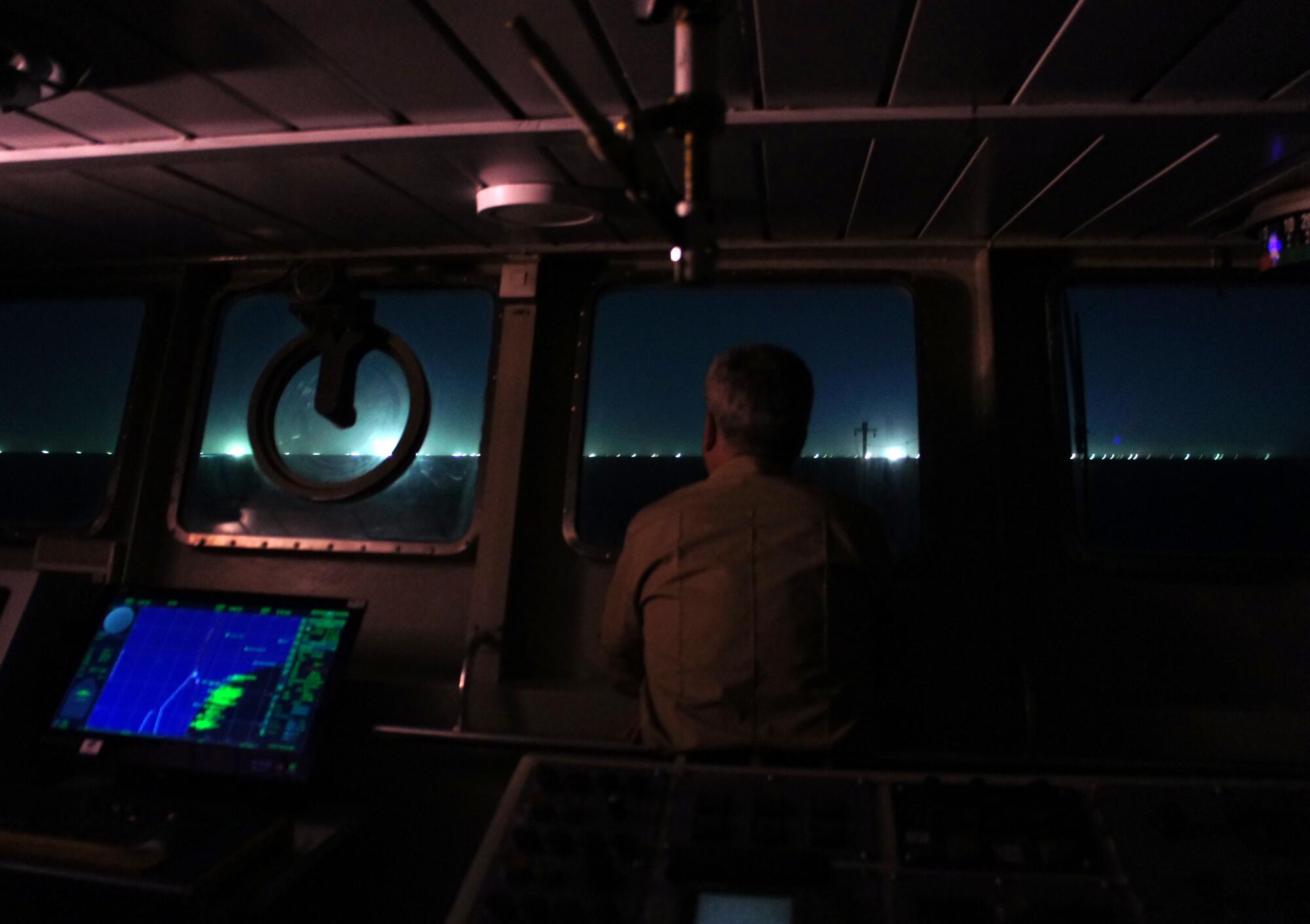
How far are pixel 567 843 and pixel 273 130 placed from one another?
1.63 metres

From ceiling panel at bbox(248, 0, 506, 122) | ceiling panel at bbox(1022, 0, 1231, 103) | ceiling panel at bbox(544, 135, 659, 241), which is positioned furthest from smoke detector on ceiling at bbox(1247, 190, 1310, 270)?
ceiling panel at bbox(248, 0, 506, 122)

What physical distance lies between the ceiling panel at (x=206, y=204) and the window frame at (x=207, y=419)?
239 mm

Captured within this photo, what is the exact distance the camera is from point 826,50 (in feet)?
4.39

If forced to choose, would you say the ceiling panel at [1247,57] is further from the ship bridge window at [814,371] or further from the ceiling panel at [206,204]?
the ceiling panel at [206,204]

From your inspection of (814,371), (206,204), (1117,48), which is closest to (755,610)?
(814,371)

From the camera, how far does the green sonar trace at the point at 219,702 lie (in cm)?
169

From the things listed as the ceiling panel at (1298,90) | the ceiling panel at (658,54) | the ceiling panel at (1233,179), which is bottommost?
the ceiling panel at (658,54)

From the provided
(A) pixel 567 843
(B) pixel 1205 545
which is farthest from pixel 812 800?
(B) pixel 1205 545

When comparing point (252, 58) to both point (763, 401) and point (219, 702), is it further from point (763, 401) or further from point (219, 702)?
point (219, 702)

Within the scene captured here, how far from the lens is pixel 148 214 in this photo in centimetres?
224

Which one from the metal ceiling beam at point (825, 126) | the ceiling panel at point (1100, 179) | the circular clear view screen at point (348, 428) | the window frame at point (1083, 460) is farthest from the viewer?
the circular clear view screen at point (348, 428)

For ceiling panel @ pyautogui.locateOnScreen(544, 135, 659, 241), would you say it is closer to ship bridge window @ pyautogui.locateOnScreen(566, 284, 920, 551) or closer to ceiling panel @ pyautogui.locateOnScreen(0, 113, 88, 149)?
ship bridge window @ pyautogui.locateOnScreen(566, 284, 920, 551)

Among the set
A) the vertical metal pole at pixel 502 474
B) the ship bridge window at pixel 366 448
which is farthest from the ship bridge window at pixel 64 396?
the vertical metal pole at pixel 502 474

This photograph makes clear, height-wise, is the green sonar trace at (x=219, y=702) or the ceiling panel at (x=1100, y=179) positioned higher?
→ the ceiling panel at (x=1100, y=179)
